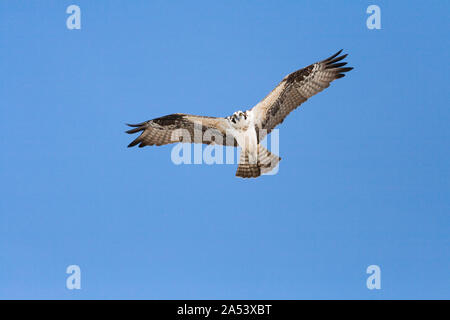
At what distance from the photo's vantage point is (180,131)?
32.5 ft

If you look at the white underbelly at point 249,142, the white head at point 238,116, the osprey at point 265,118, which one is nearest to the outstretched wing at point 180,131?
the osprey at point 265,118

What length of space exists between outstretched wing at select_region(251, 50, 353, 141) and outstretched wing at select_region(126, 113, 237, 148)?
703mm

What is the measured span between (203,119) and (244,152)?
3.02 ft

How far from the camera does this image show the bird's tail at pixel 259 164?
9.44 meters

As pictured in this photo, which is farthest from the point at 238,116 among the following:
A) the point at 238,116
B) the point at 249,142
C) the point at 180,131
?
the point at 180,131

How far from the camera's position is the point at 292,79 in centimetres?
932

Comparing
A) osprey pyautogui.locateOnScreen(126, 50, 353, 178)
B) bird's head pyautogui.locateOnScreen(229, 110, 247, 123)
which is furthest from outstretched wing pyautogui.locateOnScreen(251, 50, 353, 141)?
bird's head pyautogui.locateOnScreen(229, 110, 247, 123)

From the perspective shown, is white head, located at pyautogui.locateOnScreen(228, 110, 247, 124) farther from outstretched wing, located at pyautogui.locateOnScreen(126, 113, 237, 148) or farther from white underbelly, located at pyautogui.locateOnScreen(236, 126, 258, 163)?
outstretched wing, located at pyautogui.locateOnScreen(126, 113, 237, 148)

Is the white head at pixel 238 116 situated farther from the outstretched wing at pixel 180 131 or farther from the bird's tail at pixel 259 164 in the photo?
the bird's tail at pixel 259 164

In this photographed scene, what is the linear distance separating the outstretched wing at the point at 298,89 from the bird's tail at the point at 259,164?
0.28 meters

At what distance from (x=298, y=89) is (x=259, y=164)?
1.48 meters

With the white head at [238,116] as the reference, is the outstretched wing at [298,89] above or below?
above
